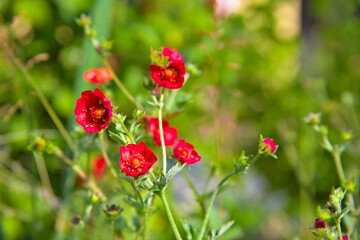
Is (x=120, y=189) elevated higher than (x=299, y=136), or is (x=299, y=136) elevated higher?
(x=120, y=189)

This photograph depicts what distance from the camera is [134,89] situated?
1.44 m

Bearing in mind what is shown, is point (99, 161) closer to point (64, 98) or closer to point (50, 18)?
point (64, 98)

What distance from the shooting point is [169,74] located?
540 millimetres

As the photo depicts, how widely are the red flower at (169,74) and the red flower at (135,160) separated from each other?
9cm

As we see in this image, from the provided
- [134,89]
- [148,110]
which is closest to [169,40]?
[134,89]

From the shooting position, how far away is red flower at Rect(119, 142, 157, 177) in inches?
18.9

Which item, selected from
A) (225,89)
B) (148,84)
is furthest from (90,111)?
(225,89)

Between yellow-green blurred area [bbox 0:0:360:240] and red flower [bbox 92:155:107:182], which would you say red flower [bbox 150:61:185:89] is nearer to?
red flower [bbox 92:155:107:182]

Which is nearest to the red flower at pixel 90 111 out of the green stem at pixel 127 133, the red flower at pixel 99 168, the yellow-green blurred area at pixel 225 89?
the green stem at pixel 127 133

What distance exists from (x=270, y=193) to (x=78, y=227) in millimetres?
1199

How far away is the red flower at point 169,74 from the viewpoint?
1.75 ft

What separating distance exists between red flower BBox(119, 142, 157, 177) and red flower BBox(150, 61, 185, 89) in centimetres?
9

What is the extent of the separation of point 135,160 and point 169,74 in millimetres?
120

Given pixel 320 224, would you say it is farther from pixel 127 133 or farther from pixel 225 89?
pixel 225 89
